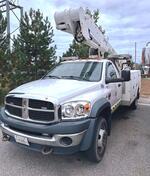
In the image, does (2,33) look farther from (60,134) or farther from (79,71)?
(60,134)

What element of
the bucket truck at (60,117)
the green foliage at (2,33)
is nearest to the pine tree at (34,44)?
the green foliage at (2,33)

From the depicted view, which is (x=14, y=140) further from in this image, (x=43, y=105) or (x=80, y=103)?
(x=80, y=103)

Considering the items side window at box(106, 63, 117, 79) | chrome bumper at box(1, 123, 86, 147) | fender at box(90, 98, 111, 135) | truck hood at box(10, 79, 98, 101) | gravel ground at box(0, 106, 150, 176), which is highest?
side window at box(106, 63, 117, 79)

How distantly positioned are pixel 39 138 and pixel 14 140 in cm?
59

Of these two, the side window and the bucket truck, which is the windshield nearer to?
the bucket truck

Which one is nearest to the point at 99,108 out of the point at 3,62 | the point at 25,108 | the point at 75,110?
the point at 75,110

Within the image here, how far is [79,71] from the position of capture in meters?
5.12

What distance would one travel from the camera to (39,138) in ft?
11.6

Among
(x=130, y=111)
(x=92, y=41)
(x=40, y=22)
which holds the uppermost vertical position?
(x=40, y=22)

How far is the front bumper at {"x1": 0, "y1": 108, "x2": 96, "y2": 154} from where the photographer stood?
3465 millimetres

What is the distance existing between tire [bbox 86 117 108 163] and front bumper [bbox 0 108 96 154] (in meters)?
0.23

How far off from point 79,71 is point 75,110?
1.64m

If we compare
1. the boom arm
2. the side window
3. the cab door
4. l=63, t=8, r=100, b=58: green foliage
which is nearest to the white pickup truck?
the cab door

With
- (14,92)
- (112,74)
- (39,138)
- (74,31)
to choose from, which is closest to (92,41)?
(74,31)
